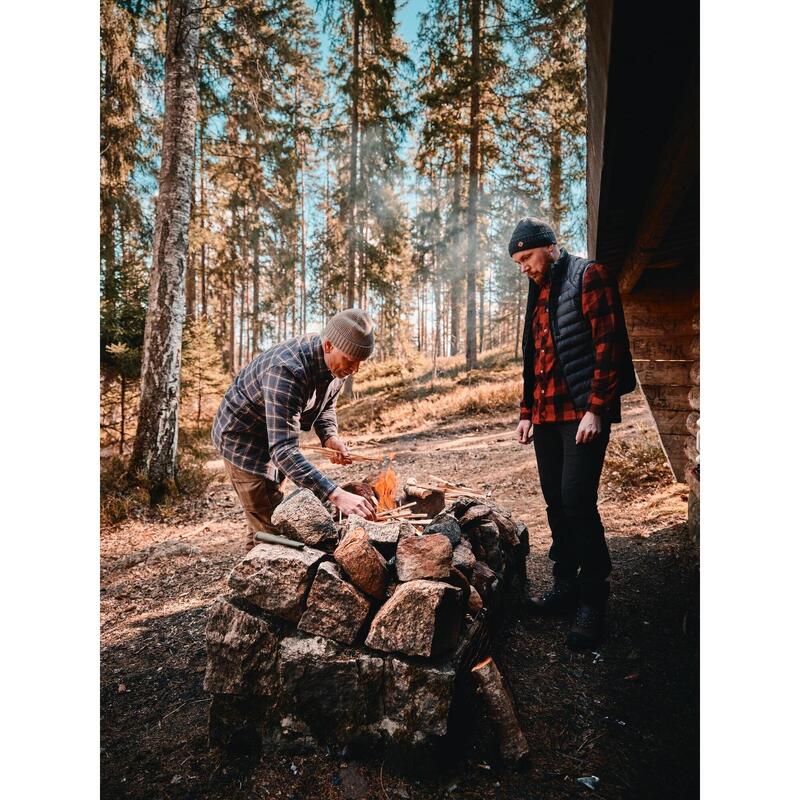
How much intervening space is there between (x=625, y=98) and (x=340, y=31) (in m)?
2.44

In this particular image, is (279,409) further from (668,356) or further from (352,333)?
(668,356)

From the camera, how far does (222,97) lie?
511 centimetres

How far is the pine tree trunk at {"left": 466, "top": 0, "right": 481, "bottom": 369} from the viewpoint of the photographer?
3.15 m

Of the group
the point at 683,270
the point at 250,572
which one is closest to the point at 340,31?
the point at 683,270

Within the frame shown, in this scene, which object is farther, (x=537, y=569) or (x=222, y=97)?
(x=222, y=97)

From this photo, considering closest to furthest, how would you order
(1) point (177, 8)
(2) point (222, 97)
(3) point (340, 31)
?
(3) point (340, 31) < (1) point (177, 8) < (2) point (222, 97)

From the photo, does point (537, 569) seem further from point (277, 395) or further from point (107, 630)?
point (107, 630)

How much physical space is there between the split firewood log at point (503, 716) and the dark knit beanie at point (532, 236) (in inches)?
76.7

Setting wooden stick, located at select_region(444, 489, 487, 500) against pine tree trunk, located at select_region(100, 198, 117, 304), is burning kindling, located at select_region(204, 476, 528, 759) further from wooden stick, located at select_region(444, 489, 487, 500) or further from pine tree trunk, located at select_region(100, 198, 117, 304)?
pine tree trunk, located at select_region(100, 198, 117, 304)

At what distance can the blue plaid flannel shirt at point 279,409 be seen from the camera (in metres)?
1.99

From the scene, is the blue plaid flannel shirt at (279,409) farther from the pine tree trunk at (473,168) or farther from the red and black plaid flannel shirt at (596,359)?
the pine tree trunk at (473,168)

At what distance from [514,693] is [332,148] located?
19.1 ft

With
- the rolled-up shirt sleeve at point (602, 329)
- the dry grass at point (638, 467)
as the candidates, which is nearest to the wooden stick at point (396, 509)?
the rolled-up shirt sleeve at point (602, 329)
